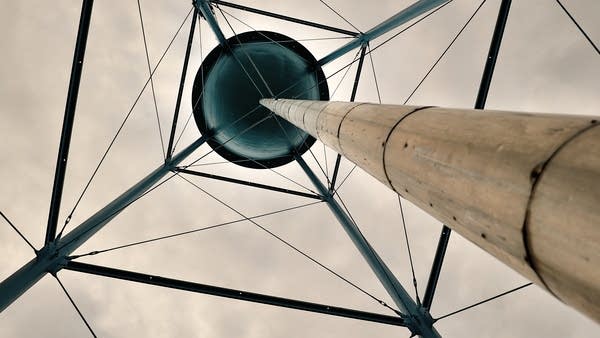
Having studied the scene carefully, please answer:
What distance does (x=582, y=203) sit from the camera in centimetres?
121

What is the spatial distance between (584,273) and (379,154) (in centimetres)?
184

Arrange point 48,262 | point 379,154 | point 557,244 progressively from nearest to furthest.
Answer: point 557,244
point 379,154
point 48,262

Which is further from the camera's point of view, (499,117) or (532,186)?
(499,117)

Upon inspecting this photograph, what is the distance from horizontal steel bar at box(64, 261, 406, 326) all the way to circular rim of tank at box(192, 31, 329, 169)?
6.17 metres

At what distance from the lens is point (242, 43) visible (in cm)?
1148

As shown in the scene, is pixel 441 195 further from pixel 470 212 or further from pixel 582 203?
pixel 582 203

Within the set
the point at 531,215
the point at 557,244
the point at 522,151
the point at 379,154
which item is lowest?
the point at 557,244

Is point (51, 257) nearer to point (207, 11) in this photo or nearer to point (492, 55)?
point (207, 11)

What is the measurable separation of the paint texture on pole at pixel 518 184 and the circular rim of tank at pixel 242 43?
929 cm

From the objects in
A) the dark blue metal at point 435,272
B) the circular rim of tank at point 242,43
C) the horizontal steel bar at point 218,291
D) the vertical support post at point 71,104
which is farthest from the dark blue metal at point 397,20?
the vertical support post at point 71,104

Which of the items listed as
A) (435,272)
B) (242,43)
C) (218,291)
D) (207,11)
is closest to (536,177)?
(435,272)

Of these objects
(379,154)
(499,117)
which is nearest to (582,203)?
(499,117)

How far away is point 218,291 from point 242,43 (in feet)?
25.8

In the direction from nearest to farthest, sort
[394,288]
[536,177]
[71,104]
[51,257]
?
[536,177], [51,257], [394,288], [71,104]
